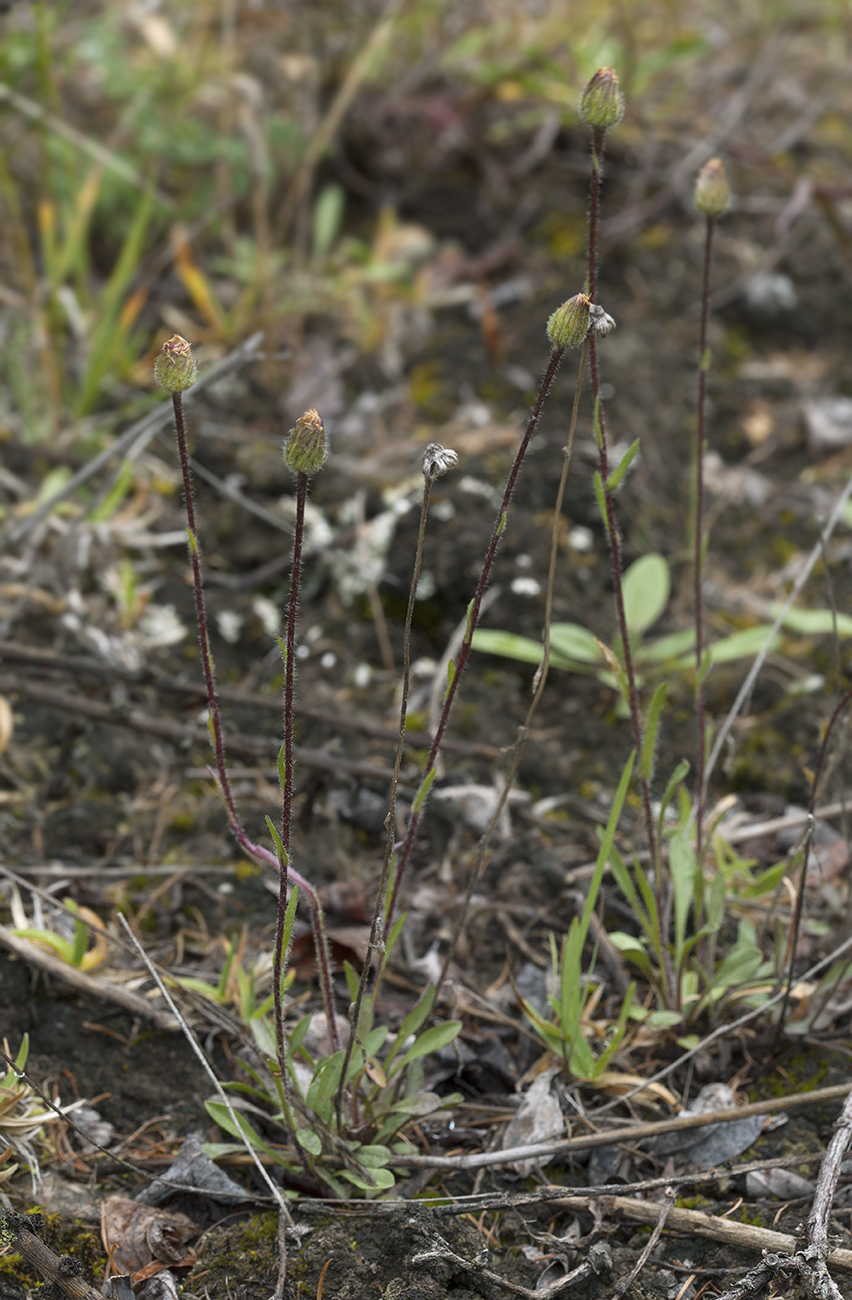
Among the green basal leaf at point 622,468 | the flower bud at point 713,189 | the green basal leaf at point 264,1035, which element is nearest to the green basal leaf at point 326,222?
the flower bud at point 713,189

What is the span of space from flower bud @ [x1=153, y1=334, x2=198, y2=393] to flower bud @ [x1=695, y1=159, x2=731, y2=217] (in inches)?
32.5

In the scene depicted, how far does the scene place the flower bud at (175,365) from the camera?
119 centimetres

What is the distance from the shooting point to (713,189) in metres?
1.56

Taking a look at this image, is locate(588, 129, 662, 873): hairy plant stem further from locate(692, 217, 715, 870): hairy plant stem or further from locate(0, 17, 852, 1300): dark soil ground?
locate(0, 17, 852, 1300): dark soil ground

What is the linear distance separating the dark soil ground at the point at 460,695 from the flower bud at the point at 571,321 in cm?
69

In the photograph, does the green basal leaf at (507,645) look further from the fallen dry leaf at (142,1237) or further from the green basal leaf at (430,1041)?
the fallen dry leaf at (142,1237)

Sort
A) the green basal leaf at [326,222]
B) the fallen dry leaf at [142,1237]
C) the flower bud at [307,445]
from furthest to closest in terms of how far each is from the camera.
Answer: the green basal leaf at [326,222] → the fallen dry leaf at [142,1237] → the flower bud at [307,445]

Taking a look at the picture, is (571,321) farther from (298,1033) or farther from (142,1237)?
(142,1237)

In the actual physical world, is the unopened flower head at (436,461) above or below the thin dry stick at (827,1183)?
above

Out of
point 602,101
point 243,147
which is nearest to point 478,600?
point 602,101

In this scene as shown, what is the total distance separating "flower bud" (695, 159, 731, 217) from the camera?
156 centimetres

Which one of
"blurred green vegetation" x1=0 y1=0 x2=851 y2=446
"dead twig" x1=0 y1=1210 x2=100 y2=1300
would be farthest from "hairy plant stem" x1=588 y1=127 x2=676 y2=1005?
"blurred green vegetation" x1=0 y1=0 x2=851 y2=446

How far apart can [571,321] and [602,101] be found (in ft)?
1.13

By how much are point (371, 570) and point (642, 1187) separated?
153 cm
